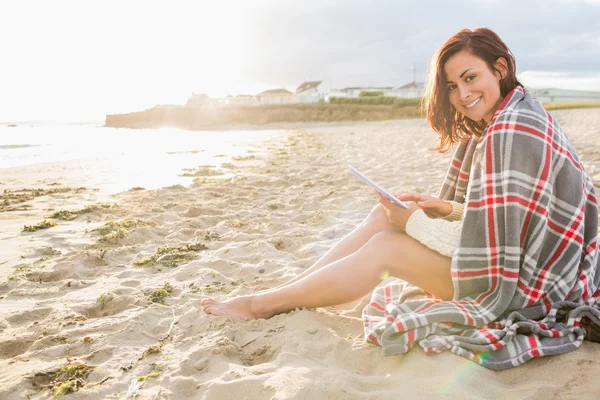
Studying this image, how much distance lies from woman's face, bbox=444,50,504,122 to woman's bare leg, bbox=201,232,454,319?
0.78m

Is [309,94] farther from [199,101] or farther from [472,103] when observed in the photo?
[472,103]

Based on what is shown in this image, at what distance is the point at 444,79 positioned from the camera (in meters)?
2.37

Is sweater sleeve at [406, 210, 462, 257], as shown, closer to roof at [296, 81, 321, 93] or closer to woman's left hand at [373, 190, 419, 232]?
woman's left hand at [373, 190, 419, 232]

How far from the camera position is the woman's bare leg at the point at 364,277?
2.12 metres

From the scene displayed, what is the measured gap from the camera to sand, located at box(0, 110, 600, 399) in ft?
5.95

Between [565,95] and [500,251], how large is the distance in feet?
184

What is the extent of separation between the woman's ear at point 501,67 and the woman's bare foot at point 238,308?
1.79m

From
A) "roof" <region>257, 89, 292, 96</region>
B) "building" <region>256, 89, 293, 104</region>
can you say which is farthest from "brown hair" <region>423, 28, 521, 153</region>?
"roof" <region>257, 89, 292, 96</region>

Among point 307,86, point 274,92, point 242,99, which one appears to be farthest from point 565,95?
point 242,99

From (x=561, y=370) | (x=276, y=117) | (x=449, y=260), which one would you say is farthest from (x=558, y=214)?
(x=276, y=117)

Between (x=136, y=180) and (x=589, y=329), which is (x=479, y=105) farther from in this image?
(x=136, y=180)

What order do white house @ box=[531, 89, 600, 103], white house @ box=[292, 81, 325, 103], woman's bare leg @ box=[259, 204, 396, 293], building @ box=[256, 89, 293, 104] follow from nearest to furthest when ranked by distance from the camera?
woman's bare leg @ box=[259, 204, 396, 293]
white house @ box=[531, 89, 600, 103]
white house @ box=[292, 81, 325, 103]
building @ box=[256, 89, 293, 104]

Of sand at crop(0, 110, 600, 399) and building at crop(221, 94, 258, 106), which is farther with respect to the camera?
building at crop(221, 94, 258, 106)

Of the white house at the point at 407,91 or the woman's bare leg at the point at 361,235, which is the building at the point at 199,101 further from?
the woman's bare leg at the point at 361,235
